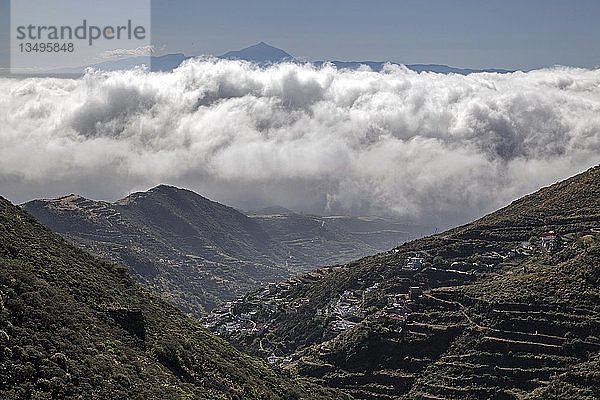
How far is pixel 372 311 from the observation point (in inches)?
3110

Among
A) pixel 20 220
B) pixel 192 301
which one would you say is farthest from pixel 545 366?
pixel 192 301

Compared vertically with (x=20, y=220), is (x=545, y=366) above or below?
below

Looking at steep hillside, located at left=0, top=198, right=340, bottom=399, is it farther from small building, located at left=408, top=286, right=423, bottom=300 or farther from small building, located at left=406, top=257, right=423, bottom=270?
small building, located at left=406, top=257, right=423, bottom=270

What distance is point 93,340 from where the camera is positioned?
31.2 m

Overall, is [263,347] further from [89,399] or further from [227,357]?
[89,399]

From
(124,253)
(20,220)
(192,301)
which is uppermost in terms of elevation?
(20,220)

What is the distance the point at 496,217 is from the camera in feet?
338

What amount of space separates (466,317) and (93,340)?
4524cm

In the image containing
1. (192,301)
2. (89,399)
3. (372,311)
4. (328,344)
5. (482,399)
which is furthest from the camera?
(192,301)

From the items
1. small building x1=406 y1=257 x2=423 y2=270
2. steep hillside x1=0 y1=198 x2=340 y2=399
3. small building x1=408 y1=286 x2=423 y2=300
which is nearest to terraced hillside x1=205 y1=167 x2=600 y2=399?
small building x1=408 y1=286 x2=423 y2=300

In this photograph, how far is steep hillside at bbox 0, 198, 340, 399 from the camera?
2498 centimetres

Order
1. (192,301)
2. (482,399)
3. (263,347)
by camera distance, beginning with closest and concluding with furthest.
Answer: (482,399) → (263,347) → (192,301)

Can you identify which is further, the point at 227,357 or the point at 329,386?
the point at 329,386

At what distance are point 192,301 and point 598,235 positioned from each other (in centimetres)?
13759
